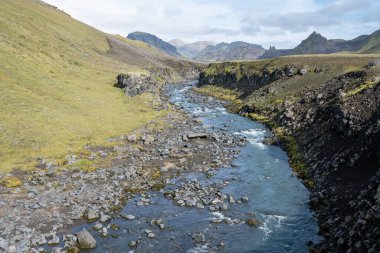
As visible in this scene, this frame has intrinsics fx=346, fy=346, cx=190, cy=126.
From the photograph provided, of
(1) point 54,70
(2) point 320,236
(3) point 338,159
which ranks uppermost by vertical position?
(1) point 54,70

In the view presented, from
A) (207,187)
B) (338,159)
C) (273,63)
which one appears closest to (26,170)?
(207,187)

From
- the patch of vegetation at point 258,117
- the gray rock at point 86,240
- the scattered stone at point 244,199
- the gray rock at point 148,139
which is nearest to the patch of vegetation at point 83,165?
the gray rock at point 148,139

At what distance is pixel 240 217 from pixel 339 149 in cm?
1842

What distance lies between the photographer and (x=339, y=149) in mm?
45938

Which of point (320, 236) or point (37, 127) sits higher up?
point (37, 127)

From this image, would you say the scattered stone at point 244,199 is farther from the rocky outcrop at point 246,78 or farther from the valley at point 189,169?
the rocky outcrop at point 246,78

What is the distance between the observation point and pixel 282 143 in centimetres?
6225

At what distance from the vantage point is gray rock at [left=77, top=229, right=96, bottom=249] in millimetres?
31156

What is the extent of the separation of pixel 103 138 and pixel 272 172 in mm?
30006

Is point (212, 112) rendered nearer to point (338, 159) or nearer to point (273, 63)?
point (273, 63)

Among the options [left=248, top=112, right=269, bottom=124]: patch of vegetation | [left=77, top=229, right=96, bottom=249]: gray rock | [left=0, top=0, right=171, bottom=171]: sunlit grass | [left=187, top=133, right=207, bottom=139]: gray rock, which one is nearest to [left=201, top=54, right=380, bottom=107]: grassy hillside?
[left=248, top=112, right=269, bottom=124]: patch of vegetation

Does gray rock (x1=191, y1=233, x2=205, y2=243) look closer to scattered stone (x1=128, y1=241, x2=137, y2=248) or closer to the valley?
the valley

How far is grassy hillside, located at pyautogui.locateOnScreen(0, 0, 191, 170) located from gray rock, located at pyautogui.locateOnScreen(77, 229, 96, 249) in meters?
19.9

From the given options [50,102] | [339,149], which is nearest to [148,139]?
[50,102]
